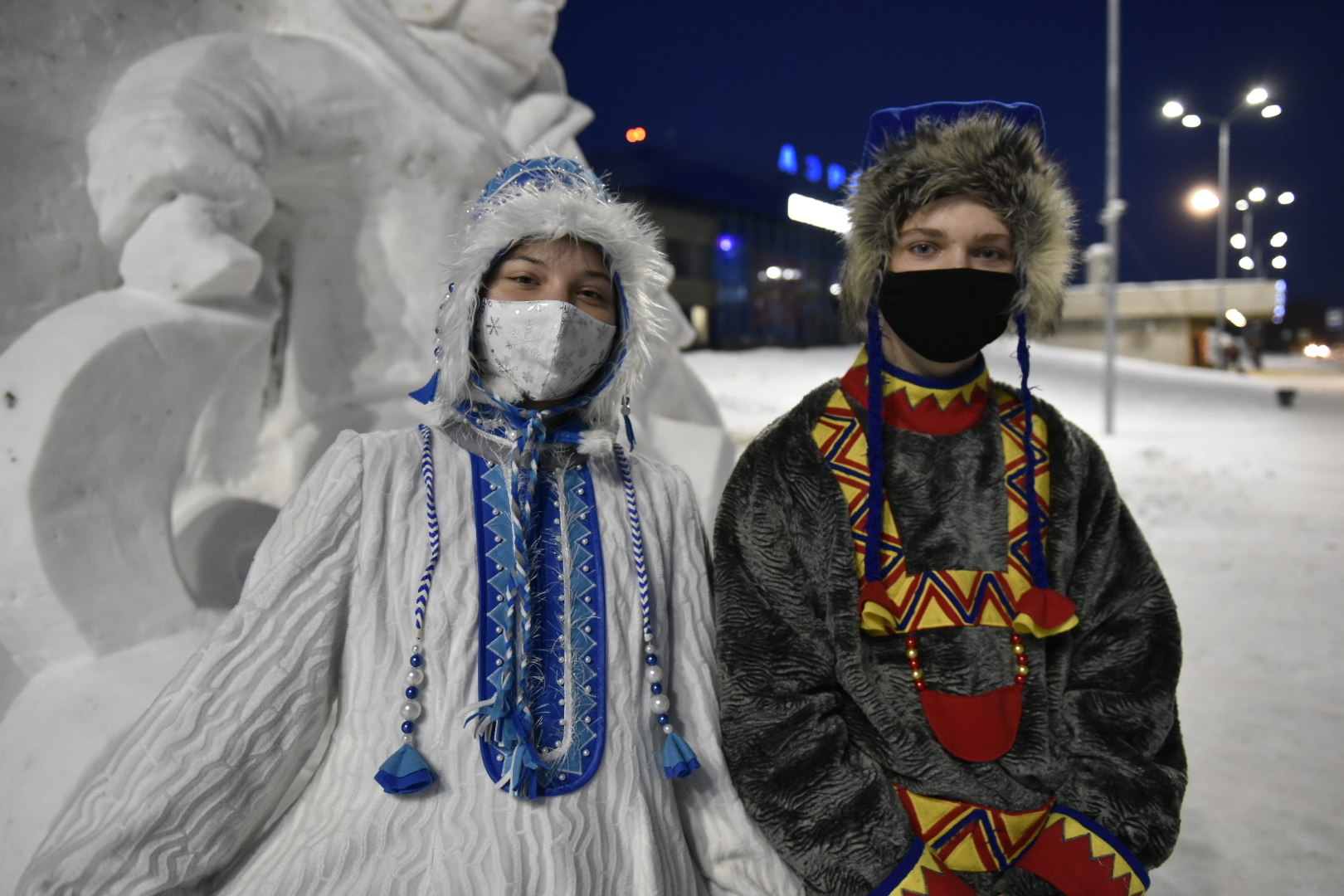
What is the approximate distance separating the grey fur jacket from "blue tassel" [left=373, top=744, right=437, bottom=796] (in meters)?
0.48

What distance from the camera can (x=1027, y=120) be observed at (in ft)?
5.06

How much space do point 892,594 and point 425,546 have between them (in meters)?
0.75

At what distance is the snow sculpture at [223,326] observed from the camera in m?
1.67

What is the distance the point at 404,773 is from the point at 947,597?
871 mm

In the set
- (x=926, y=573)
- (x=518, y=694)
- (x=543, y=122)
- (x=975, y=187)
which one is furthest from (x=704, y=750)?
(x=543, y=122)

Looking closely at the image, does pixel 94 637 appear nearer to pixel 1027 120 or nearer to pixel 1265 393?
pixel 1027 120

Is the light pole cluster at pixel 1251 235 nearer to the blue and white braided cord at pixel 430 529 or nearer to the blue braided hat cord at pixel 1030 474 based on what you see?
the blue braided hat cord at pixel 1030 474

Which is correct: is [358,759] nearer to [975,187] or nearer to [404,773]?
[404,773]

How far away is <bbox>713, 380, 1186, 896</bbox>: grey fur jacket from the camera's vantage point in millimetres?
1301

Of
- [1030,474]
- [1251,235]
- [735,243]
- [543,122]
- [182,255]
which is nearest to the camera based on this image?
[1030,474]

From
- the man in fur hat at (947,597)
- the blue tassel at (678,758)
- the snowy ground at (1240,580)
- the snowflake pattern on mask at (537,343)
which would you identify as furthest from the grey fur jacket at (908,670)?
the snowy ground at (1240,580)

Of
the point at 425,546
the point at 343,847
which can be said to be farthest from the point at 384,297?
the point at 343,847

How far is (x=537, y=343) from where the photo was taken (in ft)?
4.27

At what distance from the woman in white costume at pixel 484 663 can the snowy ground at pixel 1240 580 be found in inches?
51.5
